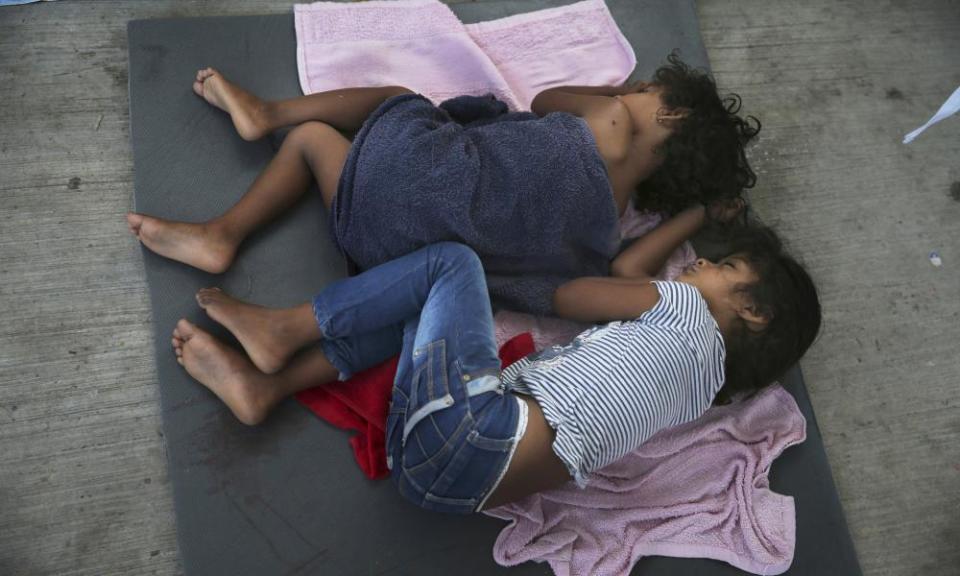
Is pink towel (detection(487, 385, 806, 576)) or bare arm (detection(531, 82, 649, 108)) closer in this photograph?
pink towel (detection(487, 385, 806, 576))

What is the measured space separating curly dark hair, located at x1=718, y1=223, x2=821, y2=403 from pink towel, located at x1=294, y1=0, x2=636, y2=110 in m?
0.62

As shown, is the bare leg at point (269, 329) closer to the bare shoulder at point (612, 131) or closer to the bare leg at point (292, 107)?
the bare leg at point (292, 107)

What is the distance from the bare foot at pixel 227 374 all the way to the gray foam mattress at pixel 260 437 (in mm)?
42

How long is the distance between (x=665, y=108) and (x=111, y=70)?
1.17 m

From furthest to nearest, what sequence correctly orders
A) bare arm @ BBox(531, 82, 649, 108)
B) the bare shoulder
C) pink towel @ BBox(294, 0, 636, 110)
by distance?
pink towel @ BBox(294, 0, 636, 110)
bare arm @ BBox(531, 82, 649, 108)
the bare shoulder

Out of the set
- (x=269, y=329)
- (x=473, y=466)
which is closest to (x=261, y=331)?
(x=269, y=329)

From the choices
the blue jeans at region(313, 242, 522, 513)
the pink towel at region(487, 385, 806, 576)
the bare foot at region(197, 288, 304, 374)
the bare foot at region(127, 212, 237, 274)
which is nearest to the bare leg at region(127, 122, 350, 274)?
the bare foot at region(127, 212, 237, 274)

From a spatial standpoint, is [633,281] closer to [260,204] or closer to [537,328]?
[537,328]

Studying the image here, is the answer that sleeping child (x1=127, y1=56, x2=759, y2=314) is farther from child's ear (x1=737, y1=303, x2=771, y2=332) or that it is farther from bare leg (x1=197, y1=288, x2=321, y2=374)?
child's ear (x1=737, y1=303, x2=771, y2=332)

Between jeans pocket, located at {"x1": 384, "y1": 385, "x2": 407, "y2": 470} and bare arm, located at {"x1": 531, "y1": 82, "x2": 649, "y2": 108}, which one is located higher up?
bare arm, located at {"x1": 531, "y1": 82, "x2": 649, "y2": 108}

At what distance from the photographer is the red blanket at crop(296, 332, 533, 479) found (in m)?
1.24

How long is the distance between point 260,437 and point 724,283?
848 millimetres

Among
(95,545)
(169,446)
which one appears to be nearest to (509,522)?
(169,446)

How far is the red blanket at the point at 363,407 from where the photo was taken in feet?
4.07
